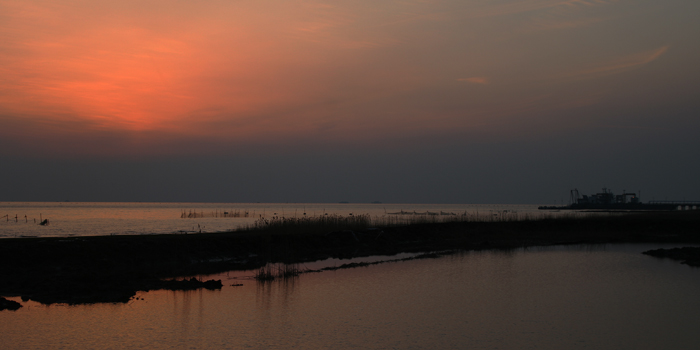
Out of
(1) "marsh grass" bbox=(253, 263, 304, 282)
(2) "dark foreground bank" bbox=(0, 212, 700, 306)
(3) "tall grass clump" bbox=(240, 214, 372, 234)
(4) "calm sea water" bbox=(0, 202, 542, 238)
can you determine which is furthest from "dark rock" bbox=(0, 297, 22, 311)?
(4) "calm sea water" bbox=(0, 202, 542, 238)

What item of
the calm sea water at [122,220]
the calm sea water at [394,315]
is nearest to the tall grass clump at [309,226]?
the calm sea water at [122,220]

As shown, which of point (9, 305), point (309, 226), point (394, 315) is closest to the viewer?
point (394, 315)

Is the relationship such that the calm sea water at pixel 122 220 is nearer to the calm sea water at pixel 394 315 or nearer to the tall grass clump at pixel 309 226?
the tall grass clump at pixel 309 226

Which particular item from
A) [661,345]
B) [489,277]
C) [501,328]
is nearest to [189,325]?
[501,328]

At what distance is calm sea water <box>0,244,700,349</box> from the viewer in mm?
10148

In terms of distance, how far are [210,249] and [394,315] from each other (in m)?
13.2

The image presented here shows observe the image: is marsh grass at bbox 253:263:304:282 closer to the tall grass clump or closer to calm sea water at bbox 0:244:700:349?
calm sea water at bbox 0:244:700:349

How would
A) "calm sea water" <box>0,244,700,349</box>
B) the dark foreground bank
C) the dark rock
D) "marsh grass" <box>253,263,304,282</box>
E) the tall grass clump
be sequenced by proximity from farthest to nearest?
the tall grass clump < "marsh grass" <box>253,263,304,282</box> < the dark foreground bank < the dark rock < "calm sea water" <box>0,244,700,349</box>

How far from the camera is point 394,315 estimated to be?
1252cm

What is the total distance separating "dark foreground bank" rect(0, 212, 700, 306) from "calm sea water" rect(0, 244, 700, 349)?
160 cm

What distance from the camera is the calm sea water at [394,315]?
10148 millimetres

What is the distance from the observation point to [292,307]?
533 inches

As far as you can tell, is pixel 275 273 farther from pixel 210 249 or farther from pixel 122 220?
pixel 122 220

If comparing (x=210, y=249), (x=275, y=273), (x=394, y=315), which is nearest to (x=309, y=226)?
(x=210, y=249)
